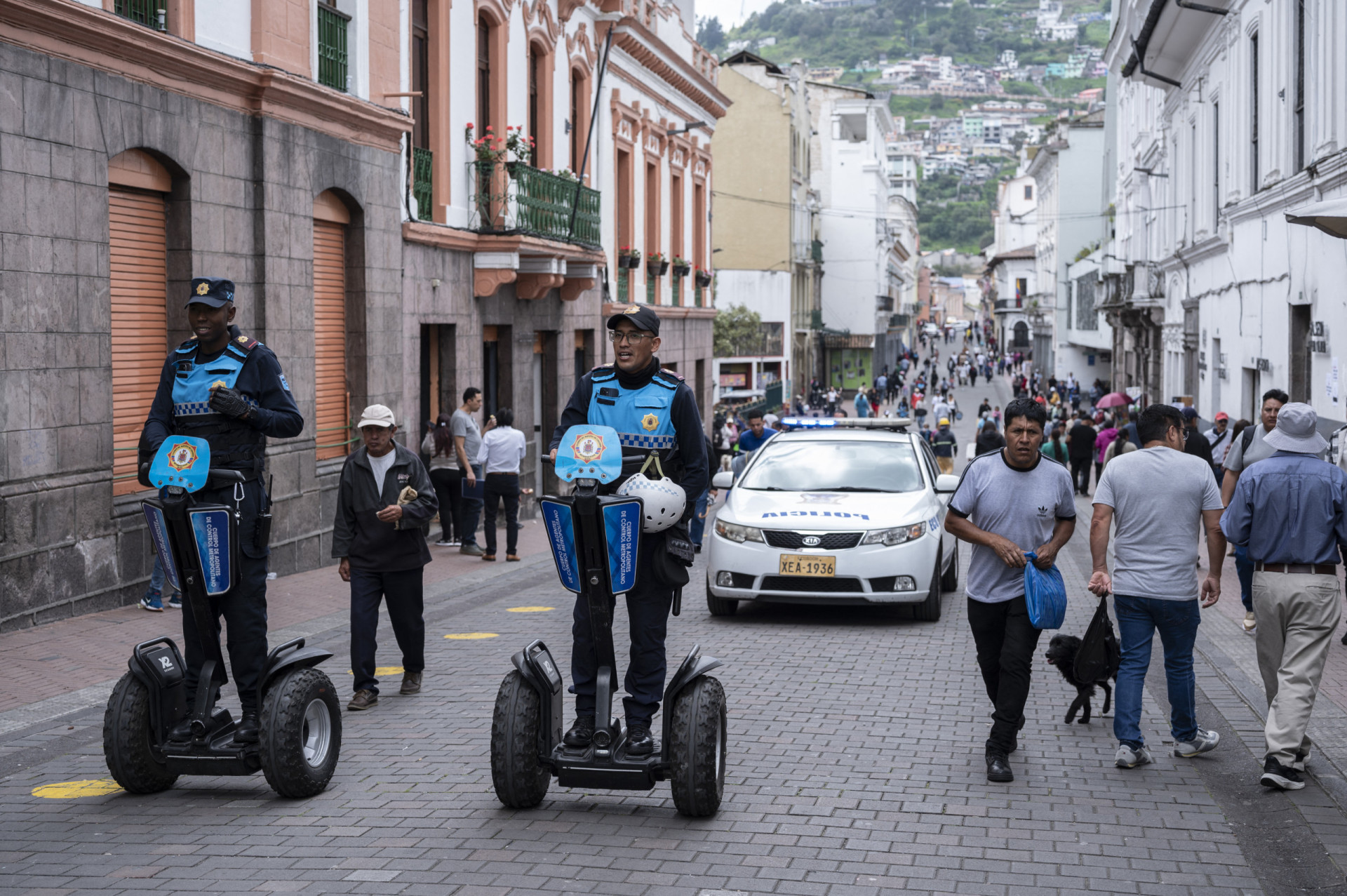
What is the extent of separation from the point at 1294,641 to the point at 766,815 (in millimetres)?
2626

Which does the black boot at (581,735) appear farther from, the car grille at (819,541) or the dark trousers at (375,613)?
the car grille at (819,541)

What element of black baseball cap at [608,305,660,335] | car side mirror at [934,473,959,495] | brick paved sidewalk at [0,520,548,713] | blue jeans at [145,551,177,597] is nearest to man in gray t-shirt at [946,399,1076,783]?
black baseball cap at [608,305,660,335]

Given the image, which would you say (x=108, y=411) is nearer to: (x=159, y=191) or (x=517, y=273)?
(x=159, y=191)

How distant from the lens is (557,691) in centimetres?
590

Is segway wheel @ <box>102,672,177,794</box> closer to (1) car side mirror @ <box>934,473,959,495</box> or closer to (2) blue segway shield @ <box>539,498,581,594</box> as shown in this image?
(2) blue segway shield @ <box>539,498,581,594</box>

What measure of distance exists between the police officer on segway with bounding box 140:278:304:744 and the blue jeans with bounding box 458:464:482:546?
10.4 m

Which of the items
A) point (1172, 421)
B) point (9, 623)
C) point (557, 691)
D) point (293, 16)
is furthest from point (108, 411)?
point (1172, 421)

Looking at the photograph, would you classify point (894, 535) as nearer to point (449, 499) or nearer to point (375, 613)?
point (375, 613)

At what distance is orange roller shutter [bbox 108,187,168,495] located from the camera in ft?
39.8

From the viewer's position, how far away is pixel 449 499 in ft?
56.1

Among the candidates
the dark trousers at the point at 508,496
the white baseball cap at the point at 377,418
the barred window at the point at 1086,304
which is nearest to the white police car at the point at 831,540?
the white baseball cap at the point at 377,418

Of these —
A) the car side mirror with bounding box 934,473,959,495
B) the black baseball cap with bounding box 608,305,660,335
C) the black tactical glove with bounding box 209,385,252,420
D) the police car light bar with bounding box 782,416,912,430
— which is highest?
the black baseball cap with bounding box 608,305,660,335

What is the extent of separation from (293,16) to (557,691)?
10.8 meters

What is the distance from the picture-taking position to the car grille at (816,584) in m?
11.2
